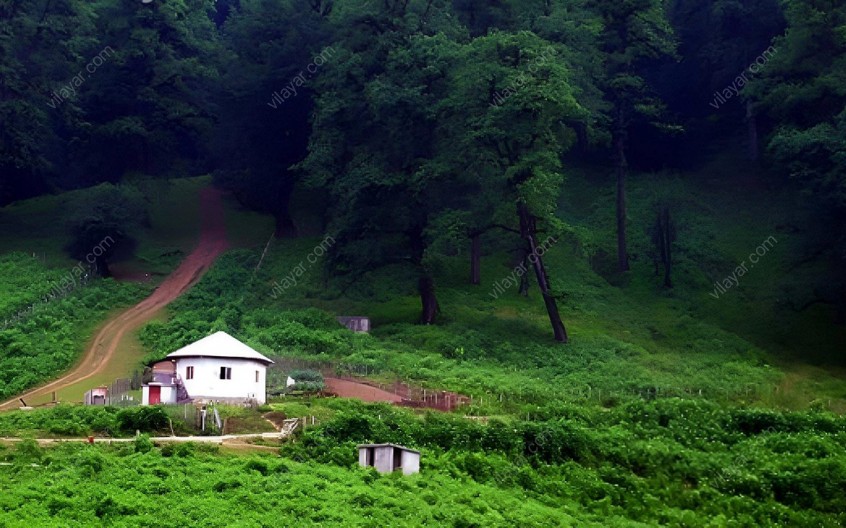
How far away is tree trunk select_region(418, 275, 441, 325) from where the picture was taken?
59.2 m

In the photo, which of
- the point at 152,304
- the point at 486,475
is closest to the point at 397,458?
the point at 486,475

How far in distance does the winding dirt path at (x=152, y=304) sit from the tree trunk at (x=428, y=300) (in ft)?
42.8

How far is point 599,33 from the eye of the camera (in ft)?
226

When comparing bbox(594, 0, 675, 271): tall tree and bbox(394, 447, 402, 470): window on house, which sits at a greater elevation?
bbox(594, 0, 675, 271): tall tree

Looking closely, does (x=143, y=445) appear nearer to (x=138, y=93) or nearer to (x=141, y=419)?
(x=141, y=419)

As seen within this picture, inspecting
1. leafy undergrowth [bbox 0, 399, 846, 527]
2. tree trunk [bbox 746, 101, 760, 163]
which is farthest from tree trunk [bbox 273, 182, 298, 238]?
leafy undergrowth [bbox 0, 399, 846, 527]

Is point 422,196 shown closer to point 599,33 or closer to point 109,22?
point 599,33

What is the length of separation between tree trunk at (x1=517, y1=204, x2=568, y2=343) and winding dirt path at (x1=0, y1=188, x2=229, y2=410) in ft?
59.9

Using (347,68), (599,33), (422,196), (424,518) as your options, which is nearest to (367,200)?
(422,196)

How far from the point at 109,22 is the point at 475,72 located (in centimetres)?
3111

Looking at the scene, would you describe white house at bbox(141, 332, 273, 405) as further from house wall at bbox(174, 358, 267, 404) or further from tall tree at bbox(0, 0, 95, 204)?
tall tree at bbox(0, 0, 95, 204)

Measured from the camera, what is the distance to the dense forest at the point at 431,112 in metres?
58.7

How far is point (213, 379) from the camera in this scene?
1777 inches

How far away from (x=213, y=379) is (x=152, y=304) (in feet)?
62.4
